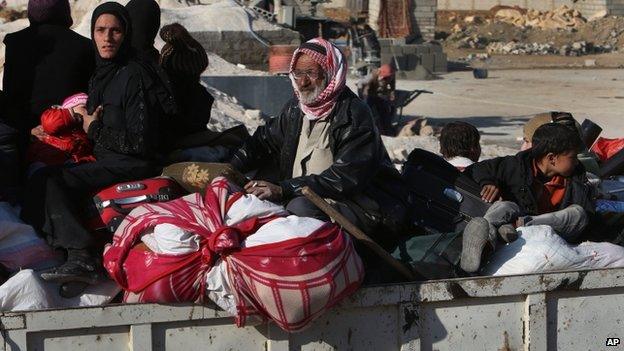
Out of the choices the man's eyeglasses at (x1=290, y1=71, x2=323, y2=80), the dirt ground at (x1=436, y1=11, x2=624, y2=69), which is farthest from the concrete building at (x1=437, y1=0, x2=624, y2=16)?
the man's eyeglasses at (x1=290, y1=71, x2=323, y2=80)

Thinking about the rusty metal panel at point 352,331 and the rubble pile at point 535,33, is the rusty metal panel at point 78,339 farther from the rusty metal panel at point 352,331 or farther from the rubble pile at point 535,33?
the rubble pile at point 535,33

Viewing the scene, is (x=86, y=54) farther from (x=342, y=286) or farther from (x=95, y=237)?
(x=342, y=286)

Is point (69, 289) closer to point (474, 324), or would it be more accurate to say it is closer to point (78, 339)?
point (78, 339)

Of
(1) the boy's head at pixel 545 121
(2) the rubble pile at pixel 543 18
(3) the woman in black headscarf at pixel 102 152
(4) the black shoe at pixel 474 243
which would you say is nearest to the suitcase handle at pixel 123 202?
(3) the woman in black headscarf at pixel 102 152

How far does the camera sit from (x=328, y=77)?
15.3ft

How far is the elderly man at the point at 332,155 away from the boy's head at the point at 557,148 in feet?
2.43

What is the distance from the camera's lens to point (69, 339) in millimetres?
3865

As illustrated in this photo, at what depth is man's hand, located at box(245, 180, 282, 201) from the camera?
438 centimetres

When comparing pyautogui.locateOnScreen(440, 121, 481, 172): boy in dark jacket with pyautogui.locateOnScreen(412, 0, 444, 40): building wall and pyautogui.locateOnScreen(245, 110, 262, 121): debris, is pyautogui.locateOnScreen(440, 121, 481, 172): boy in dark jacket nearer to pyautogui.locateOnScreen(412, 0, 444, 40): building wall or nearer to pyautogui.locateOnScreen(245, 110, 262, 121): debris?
pyautogui.locateOnScreen(245, 110, 262, 121): debris

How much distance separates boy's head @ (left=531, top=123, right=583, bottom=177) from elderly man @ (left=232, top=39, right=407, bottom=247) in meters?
0.74

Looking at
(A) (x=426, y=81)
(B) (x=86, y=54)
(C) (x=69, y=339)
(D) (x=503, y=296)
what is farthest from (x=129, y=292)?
(A) (x=426, y=81)

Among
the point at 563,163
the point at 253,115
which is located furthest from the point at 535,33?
the point at 563,163

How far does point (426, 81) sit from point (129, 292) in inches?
974

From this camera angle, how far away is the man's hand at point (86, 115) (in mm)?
4789
